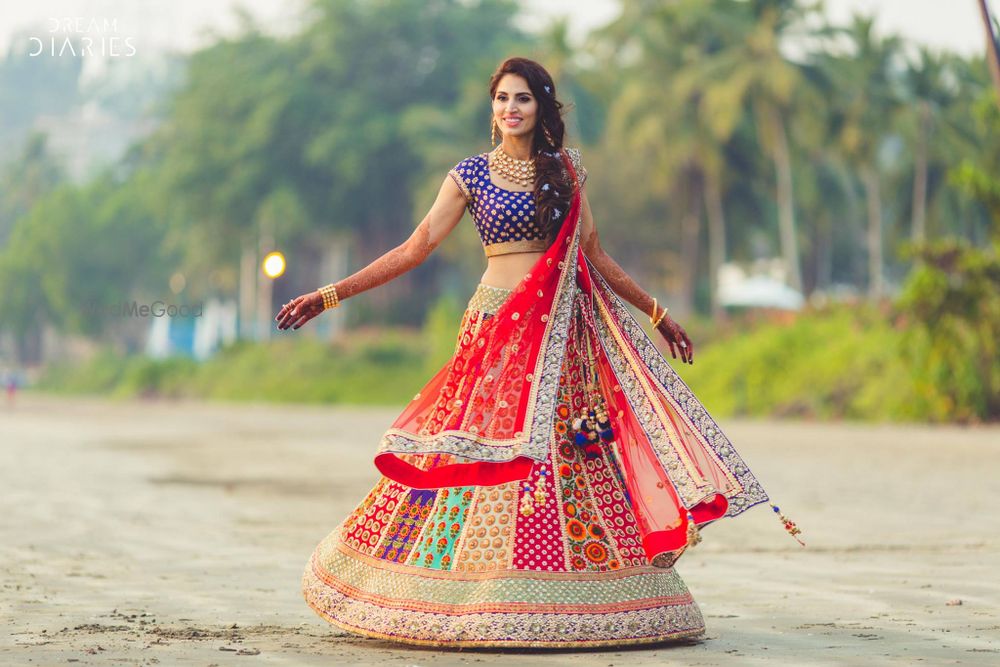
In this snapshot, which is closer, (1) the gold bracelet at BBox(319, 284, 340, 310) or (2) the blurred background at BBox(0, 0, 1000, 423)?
(1) the gold bracelet at BBox(319, 284, 340, 310)

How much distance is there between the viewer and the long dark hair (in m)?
5.28

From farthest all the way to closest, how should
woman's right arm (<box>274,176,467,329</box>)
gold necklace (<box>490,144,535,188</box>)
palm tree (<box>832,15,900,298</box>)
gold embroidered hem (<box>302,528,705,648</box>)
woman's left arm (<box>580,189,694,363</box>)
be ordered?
palm tree (<box>832,15,900,298</box>) < woman's left arm (<box>580,189,694,363</box>) < gold necklace (<box>490,144,535,188</box>) < woman's right arm (<box>274,176,467,329</box>) < gold embroidered hem (<box>302,528,705,648</box>)

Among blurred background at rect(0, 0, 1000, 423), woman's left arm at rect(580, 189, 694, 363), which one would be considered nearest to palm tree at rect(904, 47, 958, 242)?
blurred background at rect(0, 0, 1000, 423)

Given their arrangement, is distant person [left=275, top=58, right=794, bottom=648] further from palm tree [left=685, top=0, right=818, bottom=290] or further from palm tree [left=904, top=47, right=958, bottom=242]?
palm tree [left=904, top=47, right=958, bottom=242]

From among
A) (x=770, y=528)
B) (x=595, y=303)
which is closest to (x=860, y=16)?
(x=770, y=528)

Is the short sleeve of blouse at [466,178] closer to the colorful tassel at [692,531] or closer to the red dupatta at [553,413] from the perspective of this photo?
the red dupatta at [553,413]

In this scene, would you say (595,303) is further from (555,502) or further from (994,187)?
(994,187)

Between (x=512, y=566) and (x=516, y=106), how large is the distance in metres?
1.46

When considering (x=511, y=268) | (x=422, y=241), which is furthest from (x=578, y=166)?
(x=422, y=241)

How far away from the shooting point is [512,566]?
5.02 metres

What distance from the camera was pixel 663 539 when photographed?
201 inches

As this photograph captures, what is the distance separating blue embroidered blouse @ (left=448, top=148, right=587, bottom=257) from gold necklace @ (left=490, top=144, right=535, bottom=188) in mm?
30

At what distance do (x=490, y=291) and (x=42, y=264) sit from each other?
69.2 m

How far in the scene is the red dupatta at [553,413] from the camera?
5090 mm
